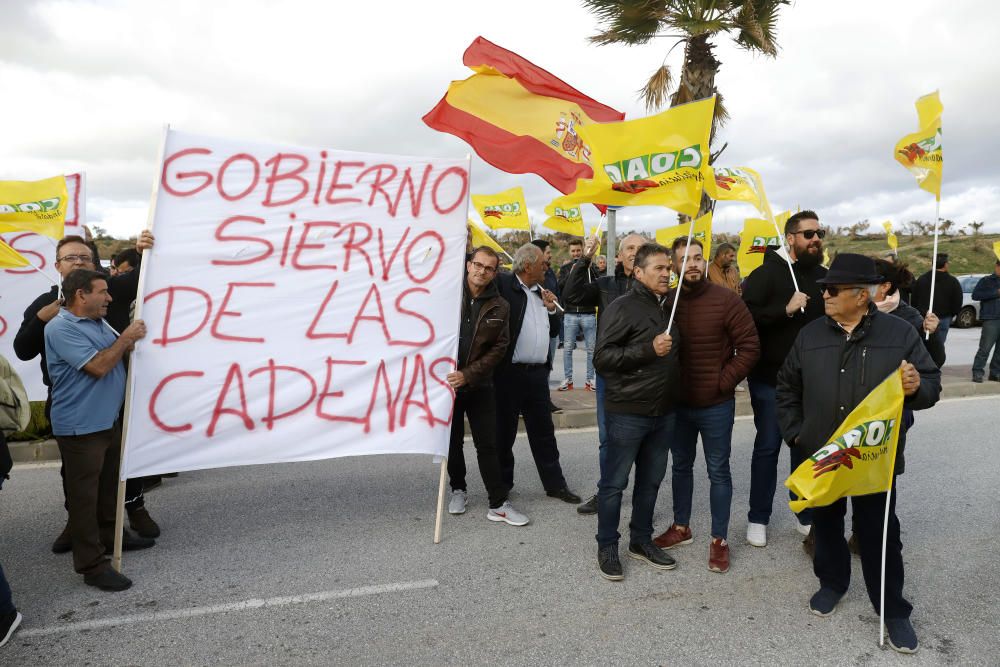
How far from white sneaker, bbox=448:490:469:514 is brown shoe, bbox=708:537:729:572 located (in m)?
1.73

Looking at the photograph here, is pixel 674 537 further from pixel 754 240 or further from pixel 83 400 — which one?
pixel 754 240

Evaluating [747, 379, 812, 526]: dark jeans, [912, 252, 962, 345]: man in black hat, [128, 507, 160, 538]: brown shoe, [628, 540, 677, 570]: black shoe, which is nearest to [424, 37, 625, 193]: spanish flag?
[747, 379, 812, 526]: dark jeans

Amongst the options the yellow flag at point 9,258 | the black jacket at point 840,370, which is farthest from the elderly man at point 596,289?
the yellow flag at point 9,258

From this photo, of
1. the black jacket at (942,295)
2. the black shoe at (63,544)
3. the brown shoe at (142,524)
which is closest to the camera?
the black shoe at (63,544)

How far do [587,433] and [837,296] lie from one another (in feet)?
14.1

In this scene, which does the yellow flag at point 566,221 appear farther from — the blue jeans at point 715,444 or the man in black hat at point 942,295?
the man in black hat at point 942,295

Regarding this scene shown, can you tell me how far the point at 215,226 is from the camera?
3.96m

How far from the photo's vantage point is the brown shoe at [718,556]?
375 cm

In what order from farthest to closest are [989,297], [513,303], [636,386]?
[989,297] < [513,303] < [636,386]

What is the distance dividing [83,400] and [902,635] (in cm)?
420

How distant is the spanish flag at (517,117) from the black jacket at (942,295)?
7.04 m

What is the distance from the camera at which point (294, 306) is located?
4117 mm

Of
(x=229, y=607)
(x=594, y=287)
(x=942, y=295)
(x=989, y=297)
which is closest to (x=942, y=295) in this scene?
(x=942, y=295)

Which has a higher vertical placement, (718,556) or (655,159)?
(655,159)
